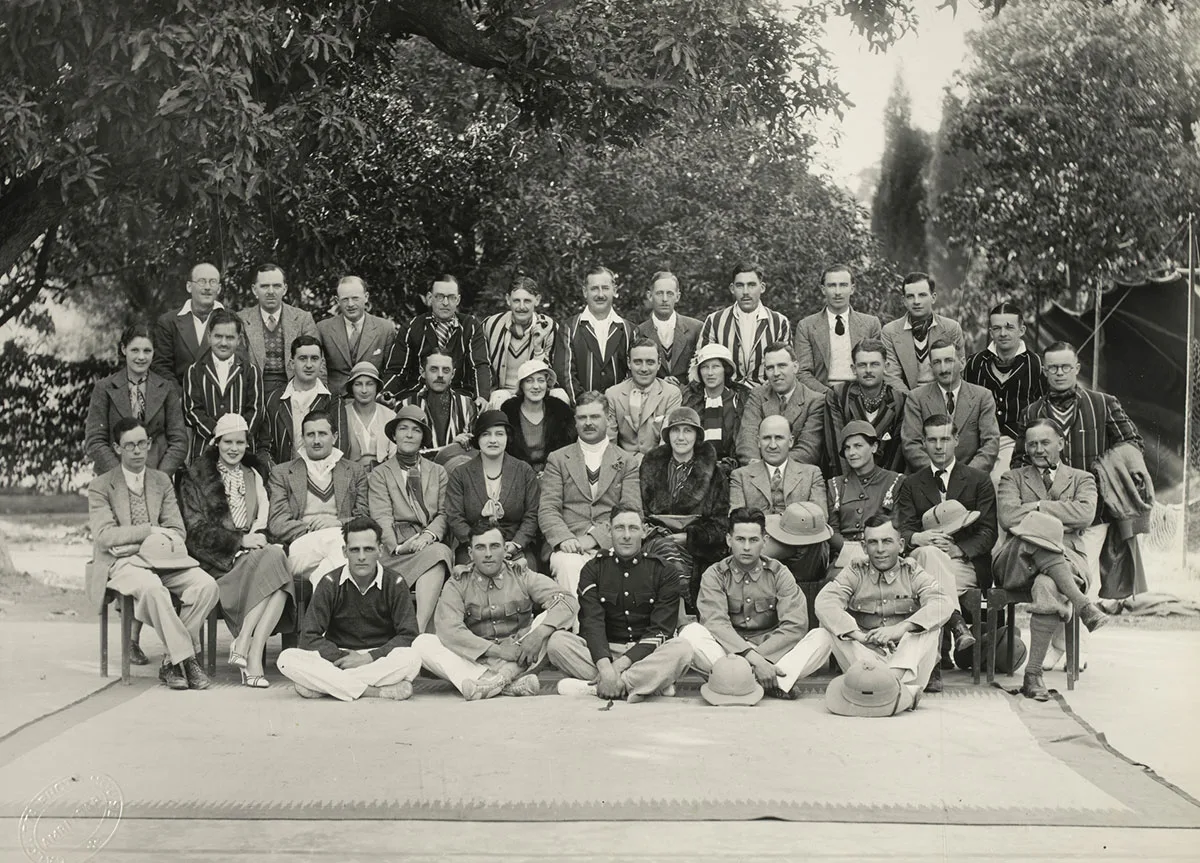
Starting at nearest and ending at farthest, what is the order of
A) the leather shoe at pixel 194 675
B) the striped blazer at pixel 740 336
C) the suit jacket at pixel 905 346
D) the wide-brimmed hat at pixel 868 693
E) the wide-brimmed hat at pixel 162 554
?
the wide-brimmed hat at pixel 868 693
the leather shoe at pixel 194 675
the wide-brimmed hat at pixel 162 554
the suit jacket at pixel 905 346
the striped blazer at pixel 740 336

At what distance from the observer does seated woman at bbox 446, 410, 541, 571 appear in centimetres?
688

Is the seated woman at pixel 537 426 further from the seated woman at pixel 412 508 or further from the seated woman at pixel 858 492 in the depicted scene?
the seated woman at pixel 858 492

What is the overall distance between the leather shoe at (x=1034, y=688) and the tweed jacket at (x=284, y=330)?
3.70m

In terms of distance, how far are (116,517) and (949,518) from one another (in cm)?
378

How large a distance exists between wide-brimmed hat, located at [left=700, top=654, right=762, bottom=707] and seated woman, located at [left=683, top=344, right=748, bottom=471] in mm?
1529

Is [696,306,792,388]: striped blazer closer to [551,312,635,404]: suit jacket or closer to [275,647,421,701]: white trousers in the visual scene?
[551,312,635,404]: suit jacket

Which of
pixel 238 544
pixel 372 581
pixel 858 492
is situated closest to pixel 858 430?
pixel 858 492

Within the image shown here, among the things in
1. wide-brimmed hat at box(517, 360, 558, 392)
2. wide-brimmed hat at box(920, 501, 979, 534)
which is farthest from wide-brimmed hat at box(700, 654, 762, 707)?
wide-brimmed hat at box(517, 360, 558, 392)

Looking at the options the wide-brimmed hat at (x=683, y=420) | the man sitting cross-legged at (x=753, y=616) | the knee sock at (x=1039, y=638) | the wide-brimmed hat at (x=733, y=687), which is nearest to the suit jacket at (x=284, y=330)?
the wide-brimmed hat at (x=683, y=420)

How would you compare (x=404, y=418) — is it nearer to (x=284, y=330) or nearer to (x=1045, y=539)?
(x=284, y=330)

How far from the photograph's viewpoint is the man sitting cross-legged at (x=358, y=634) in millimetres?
6055

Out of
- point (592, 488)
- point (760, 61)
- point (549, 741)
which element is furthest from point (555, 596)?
point (760, 61)

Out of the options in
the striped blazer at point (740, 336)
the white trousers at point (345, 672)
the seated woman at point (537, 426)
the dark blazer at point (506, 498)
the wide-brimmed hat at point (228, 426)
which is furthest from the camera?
the striped blazer at point (740, 336)

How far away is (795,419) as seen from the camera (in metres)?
7.26
